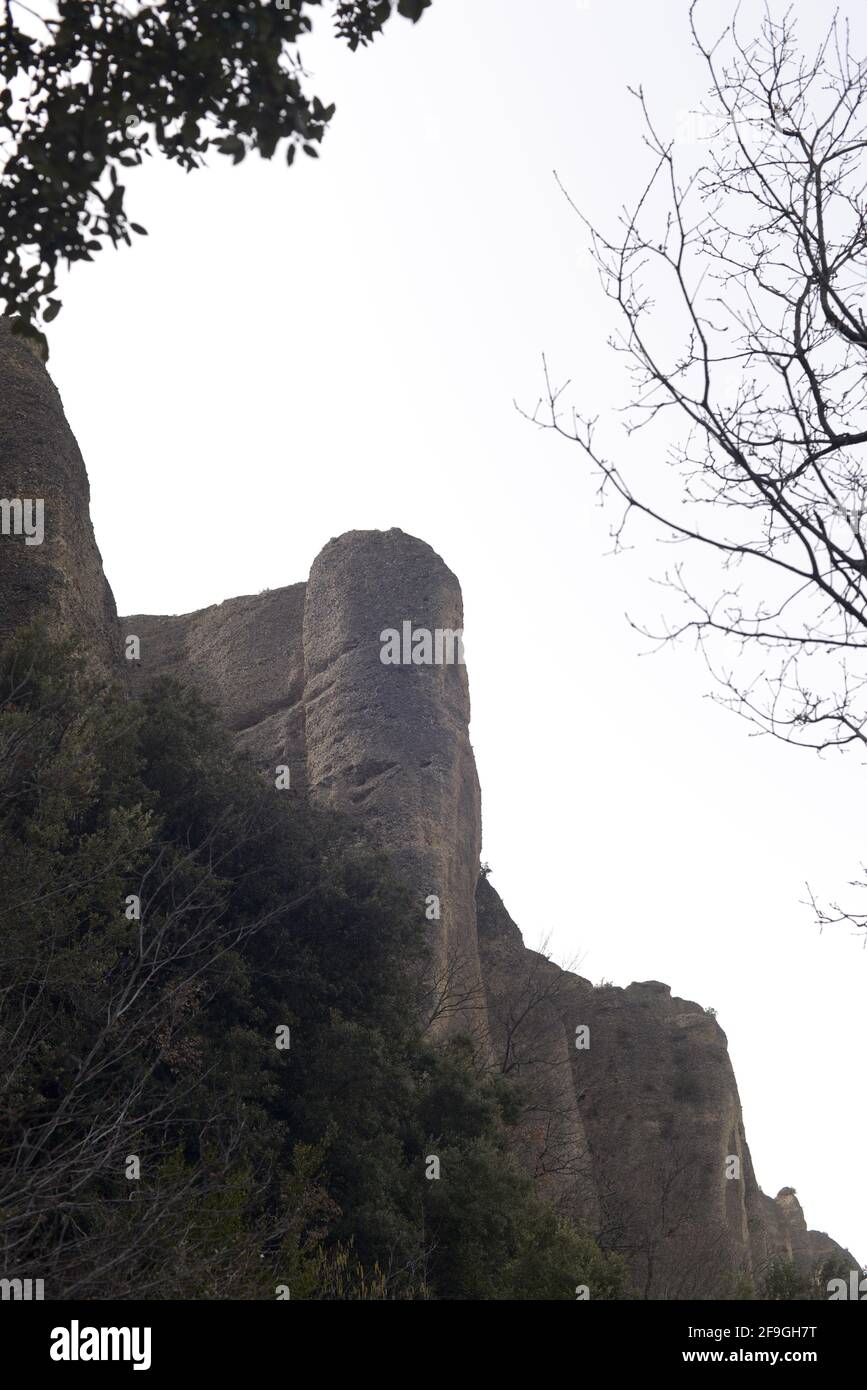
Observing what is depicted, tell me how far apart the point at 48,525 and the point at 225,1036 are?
8330mm

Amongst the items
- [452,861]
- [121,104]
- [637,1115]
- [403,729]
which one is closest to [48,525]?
[403,729]

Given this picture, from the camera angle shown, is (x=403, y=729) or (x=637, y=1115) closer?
(x=403, y=729)

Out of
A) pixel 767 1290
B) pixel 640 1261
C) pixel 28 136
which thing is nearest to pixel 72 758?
pixel 28 136

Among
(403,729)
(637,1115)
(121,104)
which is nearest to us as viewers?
(121,104)

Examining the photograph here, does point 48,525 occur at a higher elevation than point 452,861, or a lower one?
higher

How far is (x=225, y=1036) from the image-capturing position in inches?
575

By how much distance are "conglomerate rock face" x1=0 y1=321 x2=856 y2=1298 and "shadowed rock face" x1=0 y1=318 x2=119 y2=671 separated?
6cm

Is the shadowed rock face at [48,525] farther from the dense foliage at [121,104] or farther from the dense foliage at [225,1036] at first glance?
the dense foliage at [121,104]

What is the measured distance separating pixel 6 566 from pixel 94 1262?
451 inches

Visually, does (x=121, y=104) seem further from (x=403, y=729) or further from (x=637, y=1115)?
(x=637, y=1115)

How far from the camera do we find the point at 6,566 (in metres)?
18.3

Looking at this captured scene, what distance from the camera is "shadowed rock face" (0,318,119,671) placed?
18.3 meters

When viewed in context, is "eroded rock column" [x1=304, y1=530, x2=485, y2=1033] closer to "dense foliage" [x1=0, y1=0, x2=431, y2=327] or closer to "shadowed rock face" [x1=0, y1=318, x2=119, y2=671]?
"shadowed rock face" [x1=0, y1=318, x2=119, y2=671]

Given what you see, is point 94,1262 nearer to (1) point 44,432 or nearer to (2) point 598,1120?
(1) point 44,432
